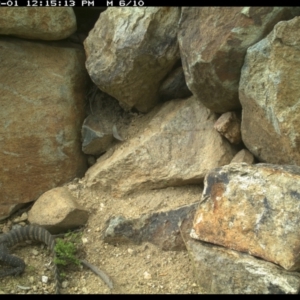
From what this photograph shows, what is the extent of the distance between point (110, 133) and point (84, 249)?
1.31 metres

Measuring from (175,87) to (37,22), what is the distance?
58.8 inches

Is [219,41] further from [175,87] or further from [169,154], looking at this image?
[169,154]

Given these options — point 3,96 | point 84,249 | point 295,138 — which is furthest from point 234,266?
point 3,96

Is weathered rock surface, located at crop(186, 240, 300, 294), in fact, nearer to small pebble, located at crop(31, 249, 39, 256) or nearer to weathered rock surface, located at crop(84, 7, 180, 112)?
small pebble, located at crop(31, 249, 39, 256)

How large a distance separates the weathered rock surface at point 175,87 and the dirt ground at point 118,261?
1.00 meters

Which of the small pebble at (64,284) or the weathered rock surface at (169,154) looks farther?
the weathered rock surface at (169,154)

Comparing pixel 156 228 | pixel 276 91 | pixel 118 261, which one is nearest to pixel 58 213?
pixel 118 261

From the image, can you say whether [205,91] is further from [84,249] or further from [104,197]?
[84,249]

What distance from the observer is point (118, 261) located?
4145mm

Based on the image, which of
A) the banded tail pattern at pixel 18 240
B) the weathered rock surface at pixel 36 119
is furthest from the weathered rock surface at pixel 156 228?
the weathered rock surface at pixel 36 119

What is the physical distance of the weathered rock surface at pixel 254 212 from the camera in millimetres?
3533

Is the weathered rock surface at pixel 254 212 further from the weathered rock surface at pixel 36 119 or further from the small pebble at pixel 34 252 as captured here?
the weathered rock surface at pixel 36 119

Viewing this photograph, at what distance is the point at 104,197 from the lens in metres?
4.83

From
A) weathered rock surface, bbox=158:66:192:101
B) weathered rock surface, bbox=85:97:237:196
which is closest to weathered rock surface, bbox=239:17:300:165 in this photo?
weathered rock surface, bbox=85:97:237:196
